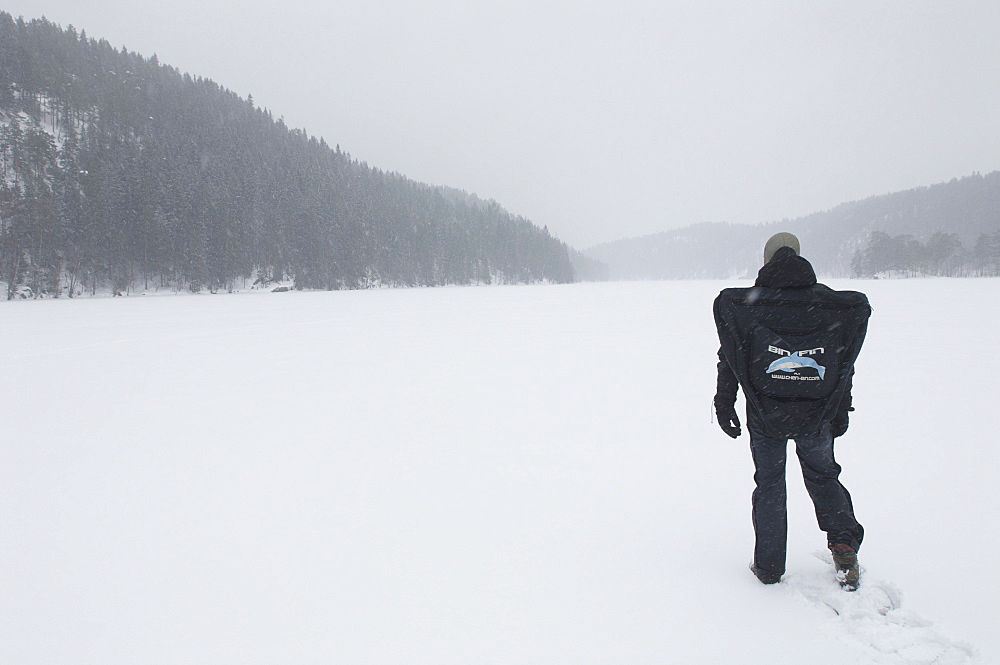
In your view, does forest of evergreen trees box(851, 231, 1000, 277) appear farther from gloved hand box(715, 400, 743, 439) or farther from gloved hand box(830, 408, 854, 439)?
gloved hand box(715, 400, 743, 439)

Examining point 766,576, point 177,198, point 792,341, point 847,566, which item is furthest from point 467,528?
point 177,198

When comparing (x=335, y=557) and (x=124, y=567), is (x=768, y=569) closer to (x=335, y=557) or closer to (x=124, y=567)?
(x=335, y=557)

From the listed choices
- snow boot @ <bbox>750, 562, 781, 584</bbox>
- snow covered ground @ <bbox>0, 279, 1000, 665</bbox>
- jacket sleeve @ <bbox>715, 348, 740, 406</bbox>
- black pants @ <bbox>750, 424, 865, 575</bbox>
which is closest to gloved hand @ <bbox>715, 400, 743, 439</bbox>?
jacket sleeve @ <bbox>715, 348, 740, 406</bbox>

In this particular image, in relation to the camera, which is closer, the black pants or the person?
the person

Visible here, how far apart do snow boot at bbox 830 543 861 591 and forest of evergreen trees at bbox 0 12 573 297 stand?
61624 millimetres

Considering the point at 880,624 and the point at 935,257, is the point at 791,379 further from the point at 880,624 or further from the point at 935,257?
the point at 935,257

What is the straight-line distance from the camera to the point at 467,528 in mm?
3537

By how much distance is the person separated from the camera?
8.39ft

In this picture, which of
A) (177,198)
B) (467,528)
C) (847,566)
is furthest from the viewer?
(177,198)

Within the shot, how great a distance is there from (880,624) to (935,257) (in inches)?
5217

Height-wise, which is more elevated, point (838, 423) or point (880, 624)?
point (838, 423)

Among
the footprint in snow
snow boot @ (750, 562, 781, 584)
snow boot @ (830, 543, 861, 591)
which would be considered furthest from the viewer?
snow boot @ (750, 562, 781, 584)

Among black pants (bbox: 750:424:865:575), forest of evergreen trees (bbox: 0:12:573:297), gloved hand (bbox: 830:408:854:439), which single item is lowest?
black pants (bbox: 750:424:865:575)

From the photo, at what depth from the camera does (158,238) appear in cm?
5219
